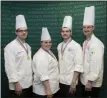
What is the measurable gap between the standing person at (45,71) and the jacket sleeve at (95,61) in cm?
40

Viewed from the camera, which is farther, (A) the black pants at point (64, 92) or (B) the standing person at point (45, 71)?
(A) the black pants at point (64, 92)

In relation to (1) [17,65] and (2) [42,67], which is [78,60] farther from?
(1) [17,65]

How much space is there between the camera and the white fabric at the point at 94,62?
249 centimetres

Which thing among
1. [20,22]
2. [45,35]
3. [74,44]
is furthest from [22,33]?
[74,44]

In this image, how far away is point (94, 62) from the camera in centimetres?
249

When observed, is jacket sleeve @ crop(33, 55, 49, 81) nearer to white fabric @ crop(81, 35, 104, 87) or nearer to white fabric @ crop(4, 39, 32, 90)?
white fabric @ crop(4, 39, 32, 90)

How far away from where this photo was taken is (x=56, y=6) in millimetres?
2775

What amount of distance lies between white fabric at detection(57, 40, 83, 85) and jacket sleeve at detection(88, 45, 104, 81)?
0.44 ft

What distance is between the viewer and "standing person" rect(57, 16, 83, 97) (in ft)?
8.51

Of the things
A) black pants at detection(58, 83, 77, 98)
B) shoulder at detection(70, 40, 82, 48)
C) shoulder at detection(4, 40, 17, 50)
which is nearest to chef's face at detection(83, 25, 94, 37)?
shoulder at detection(70, 40, 82, 48)

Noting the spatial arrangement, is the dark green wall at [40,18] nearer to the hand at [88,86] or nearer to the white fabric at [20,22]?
the white fabric at [20,22]

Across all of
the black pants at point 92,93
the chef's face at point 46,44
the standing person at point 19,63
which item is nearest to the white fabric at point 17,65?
the standing person at point 19,63

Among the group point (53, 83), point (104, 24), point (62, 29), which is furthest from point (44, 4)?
point (53, 83)

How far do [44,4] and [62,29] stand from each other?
39 centimetres
